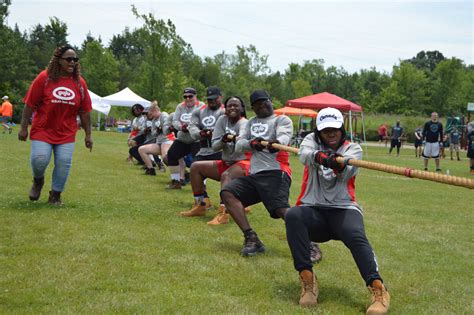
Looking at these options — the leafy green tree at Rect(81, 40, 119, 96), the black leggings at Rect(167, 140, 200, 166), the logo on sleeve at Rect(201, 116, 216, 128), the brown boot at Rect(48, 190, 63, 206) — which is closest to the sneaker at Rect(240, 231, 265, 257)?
the logo on sleeve at Rect(201, 116, 216, 128)

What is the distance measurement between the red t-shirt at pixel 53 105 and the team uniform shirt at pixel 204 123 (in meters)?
1.98

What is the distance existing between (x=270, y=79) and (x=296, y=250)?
74.3 metres

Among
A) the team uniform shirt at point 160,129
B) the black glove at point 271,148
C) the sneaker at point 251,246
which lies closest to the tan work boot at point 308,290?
the sneaker at point 251,246

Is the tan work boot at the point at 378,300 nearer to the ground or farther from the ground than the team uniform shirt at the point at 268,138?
nearer to the ground

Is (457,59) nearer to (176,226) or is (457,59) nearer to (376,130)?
(376,130)

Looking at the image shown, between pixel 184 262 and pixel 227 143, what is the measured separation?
8.26 feet

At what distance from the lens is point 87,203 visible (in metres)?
9.18

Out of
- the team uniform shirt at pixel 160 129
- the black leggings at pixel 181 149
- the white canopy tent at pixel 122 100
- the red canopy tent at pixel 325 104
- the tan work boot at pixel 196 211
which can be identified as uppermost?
the white canopy tent at pixel 122 100

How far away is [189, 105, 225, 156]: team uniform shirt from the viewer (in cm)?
935

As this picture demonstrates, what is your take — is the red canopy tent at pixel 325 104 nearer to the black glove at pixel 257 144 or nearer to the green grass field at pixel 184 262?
the green grass field at pixel 184 262

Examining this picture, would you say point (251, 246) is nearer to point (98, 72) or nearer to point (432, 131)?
point (432, 131)

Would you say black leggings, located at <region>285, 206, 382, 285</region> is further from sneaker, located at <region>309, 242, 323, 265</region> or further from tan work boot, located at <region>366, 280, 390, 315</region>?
sneaker, located at <region>309, 242, 323, 265</region>

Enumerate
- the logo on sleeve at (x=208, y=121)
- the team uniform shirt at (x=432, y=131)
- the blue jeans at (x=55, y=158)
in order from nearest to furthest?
1. the blue jeans at (x=55, y=158)
2. the logo on sleeve at (x=208, y=121)
3. the team uniform shirt at (x=432, y=131)

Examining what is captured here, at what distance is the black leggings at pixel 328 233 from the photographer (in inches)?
183
